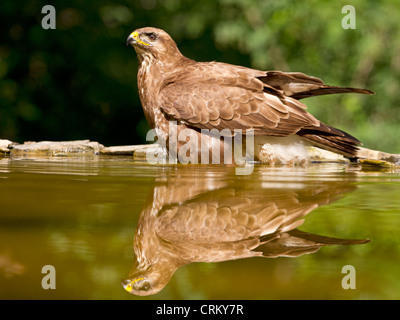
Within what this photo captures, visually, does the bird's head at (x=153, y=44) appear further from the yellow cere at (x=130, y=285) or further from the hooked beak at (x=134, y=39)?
the yellow cere at (x=130, y=285)

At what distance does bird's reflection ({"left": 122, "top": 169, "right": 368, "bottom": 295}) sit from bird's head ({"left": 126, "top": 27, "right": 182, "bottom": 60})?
9.09ft

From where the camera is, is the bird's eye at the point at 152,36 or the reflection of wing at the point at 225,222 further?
the bird's eye at the point at 152,36

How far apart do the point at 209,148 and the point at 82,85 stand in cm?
593

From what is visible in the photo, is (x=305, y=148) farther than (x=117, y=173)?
Yes

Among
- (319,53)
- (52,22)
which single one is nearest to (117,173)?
(319,53)

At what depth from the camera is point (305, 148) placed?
500 cm

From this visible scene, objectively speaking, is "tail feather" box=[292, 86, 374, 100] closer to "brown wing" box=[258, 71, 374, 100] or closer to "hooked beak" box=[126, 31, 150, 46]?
"brown wing" box=[258, 71, 374, 100]

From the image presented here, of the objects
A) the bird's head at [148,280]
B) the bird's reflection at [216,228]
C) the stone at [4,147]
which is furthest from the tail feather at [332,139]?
the bird's head at [148,280]

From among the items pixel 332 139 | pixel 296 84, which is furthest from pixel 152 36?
pixel 332 139

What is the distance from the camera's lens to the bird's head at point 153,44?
208 inches

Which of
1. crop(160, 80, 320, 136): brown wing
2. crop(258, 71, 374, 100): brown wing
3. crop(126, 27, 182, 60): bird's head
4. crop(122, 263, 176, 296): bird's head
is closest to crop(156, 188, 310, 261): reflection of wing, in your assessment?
crop(122, 263, 176, 296): bird's head
